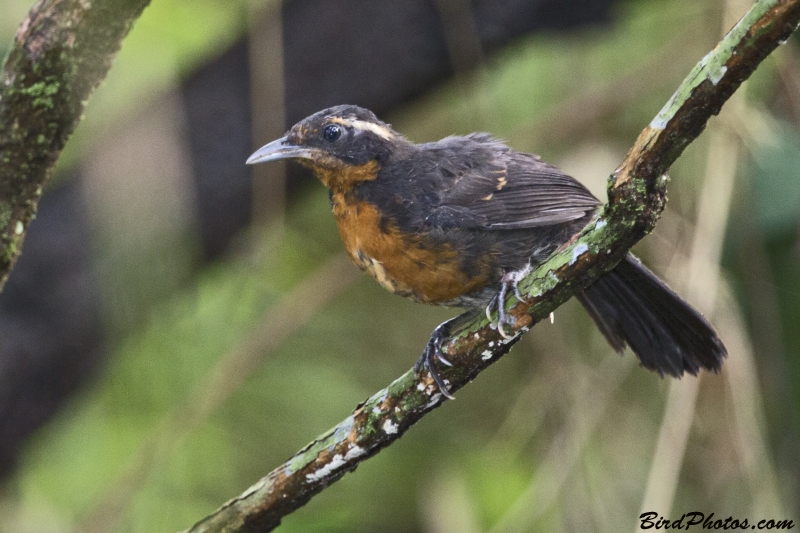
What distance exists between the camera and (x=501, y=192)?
3387mm

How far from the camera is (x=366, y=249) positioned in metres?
3.26

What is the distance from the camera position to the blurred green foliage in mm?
4496

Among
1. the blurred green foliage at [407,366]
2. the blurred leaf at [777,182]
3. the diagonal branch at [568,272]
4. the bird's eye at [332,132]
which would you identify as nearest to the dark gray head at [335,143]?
the bird's eye at [332,132]

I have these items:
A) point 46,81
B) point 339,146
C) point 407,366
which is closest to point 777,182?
point 339,146

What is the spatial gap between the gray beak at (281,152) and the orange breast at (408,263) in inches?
15.7

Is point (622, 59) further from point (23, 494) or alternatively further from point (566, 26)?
point (23, 494)

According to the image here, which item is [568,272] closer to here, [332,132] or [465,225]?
[465,225]

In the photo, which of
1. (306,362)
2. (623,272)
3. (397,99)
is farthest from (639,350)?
(306,362)

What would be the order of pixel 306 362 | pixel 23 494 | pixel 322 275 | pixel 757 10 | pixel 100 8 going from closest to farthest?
pixel 757 10 < pixel 100 8 < pixel 322 275 < pixel 23 494 < pixel 306 362

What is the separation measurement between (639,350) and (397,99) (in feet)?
8.02

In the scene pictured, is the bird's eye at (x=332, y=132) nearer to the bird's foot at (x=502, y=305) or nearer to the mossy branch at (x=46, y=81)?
the mossy branch at (x=46, y=81)

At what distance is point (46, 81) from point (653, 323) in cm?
226

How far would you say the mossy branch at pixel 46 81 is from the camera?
2.82 meters

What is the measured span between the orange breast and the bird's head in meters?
0.22
